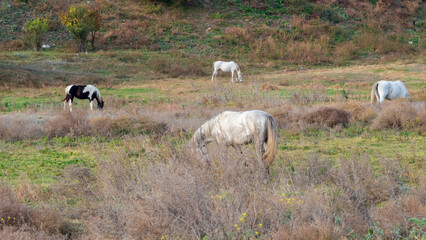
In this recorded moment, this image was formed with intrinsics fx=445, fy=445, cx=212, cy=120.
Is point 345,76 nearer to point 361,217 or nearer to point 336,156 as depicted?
point 336,156

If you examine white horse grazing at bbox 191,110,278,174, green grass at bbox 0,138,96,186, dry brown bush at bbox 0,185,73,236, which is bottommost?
green grass at bbox 0,138,96,186

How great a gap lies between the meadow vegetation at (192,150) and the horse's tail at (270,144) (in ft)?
0.88

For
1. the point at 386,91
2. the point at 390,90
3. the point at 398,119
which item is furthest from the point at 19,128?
the point at 390,90

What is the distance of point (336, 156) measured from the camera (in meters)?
10.4

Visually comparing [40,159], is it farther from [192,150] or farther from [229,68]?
[229,68]

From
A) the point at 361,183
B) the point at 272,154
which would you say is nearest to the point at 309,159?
the point at 272,154

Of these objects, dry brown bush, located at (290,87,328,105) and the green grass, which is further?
dry brown bush, located at (290,87,328,105)

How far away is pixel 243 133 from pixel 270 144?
688mm

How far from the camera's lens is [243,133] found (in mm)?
8336

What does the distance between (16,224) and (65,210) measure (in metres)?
1.03

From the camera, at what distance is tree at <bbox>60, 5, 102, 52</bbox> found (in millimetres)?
37312

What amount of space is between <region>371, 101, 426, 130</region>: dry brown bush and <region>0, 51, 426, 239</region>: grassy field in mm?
35

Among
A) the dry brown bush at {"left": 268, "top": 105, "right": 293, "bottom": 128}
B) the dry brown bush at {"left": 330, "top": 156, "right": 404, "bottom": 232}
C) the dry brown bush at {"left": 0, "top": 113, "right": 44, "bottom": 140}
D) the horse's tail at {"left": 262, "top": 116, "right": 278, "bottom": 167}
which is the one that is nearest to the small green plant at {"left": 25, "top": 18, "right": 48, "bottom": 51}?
the dry brown bush at {"left": 0, "top": 113, "right": 44, "bottom": 140}

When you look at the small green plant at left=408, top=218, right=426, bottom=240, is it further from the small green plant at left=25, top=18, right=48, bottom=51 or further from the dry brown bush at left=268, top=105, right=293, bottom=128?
the small green plant at left=25, top=18, right=48, bottom=51
